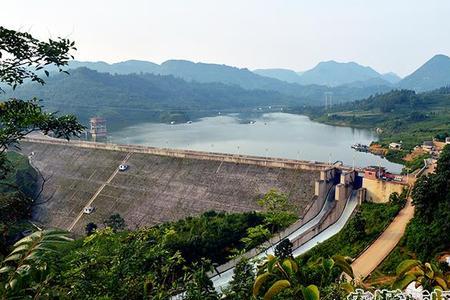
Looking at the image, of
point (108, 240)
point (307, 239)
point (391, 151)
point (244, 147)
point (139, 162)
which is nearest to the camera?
point (108, 240)

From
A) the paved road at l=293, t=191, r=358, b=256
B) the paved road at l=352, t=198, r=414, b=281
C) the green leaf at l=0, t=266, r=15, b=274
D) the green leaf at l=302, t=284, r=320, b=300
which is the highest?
the green leaf at l=0, t=266, r=15, b=274

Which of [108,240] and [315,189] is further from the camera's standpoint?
[315,189]

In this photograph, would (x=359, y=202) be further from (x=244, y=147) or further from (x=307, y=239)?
(x=244, y=147)

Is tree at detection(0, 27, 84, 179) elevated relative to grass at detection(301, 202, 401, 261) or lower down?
elevated

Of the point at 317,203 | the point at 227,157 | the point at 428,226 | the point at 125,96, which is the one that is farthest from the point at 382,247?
the point at 125,96

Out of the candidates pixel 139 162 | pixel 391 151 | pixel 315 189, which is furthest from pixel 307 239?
pixel 391 151

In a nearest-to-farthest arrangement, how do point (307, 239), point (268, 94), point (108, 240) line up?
point (108, 240) → point (307, 239) → point (268, 94)

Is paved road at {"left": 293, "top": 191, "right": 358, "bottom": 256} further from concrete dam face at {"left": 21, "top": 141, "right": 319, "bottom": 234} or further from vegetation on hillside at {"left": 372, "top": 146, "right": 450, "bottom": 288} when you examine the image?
vegetation on hillside at {"left": 372, "top": 146, "right": 450, "bottom": 288}

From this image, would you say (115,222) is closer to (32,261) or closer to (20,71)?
(20,71)

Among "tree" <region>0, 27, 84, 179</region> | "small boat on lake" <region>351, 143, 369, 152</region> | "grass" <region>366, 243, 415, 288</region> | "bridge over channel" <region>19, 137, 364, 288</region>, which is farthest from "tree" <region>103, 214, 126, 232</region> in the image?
"small boat on lake" <region>351, 143, 369, 152</region>
